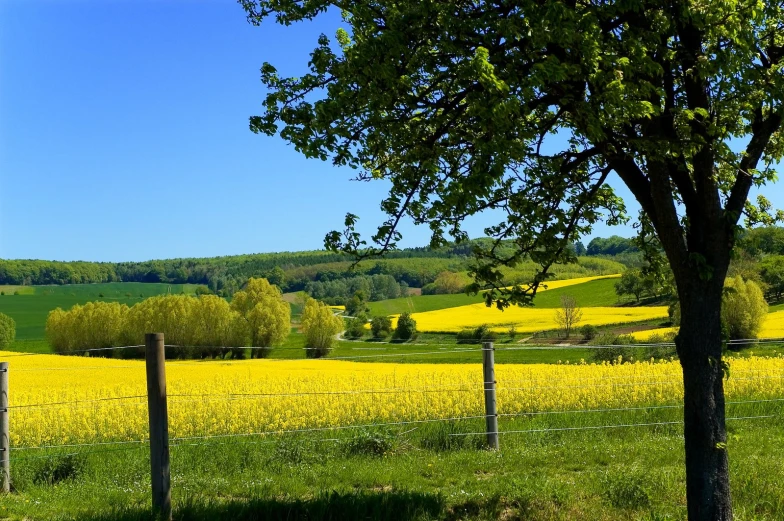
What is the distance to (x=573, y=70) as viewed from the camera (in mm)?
4844

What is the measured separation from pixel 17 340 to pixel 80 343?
24.9m

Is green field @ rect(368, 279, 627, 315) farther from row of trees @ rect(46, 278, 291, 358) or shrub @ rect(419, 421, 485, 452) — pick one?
shrub @ rect(419, 421, 485, 452)

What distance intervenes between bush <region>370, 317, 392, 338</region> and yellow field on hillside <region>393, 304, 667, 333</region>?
3269 millimetres

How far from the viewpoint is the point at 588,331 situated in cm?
5741

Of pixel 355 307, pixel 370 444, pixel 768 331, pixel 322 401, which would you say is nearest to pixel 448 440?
pixel 370 444

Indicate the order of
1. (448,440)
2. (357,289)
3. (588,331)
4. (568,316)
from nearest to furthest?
(448,440) → (588,331) → (568,316) → (357,289)

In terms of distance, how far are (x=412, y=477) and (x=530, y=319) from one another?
62.9 meters

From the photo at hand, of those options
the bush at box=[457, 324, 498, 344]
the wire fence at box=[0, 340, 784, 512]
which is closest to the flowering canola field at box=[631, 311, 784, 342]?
the bush at box=[457, 324, 498, 344]

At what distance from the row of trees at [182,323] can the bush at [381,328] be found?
1166 cm

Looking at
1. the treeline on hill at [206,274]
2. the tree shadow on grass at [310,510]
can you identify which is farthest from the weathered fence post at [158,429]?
the treeline on hill at [206,274]

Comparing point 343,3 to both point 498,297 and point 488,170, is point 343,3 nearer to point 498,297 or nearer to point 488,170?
point 488,170

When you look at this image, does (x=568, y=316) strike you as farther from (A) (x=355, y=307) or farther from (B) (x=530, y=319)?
(A) (x=355, y=307)

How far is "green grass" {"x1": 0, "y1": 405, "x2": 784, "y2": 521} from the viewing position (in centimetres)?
674

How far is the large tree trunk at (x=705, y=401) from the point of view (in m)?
5.92
